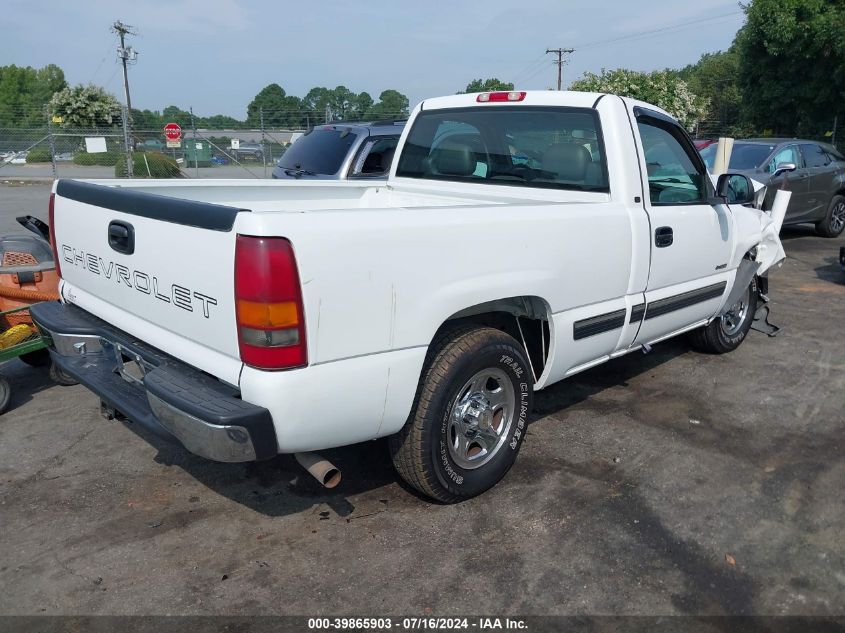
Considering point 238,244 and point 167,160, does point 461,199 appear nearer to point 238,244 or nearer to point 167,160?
point 238,244

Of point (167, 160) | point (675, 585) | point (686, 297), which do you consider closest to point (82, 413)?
point (675, 585)

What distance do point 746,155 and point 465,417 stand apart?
31.4ft

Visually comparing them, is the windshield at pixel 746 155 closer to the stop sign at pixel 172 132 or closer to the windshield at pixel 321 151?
the windshield at pixel 321 151

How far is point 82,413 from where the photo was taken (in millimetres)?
4531

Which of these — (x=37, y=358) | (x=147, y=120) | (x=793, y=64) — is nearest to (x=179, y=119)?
(x=147, y=120)

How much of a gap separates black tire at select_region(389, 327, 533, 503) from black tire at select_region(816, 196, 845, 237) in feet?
36.4

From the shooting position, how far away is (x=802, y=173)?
11188 mm

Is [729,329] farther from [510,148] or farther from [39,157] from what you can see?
[39,157]

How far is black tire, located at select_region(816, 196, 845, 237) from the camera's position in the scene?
1226 centimetres

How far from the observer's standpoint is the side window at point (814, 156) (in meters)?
11.5

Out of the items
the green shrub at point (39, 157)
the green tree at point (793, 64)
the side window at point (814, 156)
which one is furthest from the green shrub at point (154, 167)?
the green shrub at point (39, 157)

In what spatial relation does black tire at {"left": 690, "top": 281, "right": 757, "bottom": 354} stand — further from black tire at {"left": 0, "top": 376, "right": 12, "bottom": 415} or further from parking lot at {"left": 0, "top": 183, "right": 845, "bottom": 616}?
black tire at {"left": 0, "top": 376, "right": 12, "bottom": 415}

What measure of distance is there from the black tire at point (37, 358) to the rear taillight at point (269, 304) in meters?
3.44

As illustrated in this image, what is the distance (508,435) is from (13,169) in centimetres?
3567
